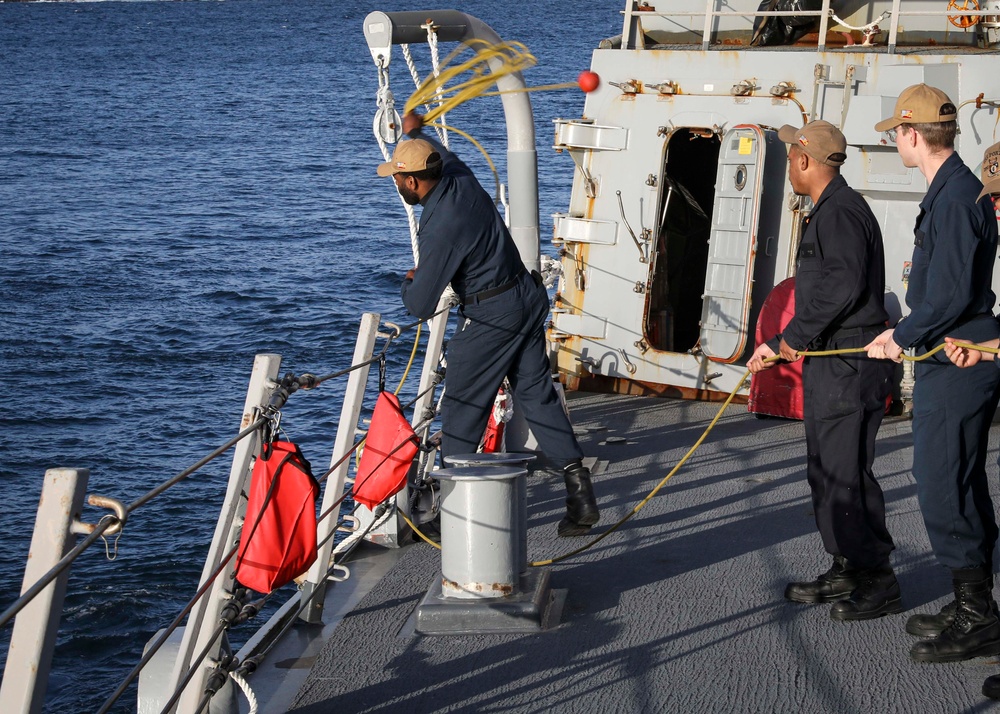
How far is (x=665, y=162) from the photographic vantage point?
8281 mm

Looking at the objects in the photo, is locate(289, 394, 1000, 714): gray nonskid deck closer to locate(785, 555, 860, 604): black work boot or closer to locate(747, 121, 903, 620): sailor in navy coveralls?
locate(785, 555, 860, 604): black work boot

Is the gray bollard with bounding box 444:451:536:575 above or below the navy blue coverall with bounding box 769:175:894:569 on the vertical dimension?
below

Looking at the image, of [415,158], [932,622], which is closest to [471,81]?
[415,158]

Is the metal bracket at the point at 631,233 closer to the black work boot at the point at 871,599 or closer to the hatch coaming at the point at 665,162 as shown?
the hatch coaming at the point at 665,162

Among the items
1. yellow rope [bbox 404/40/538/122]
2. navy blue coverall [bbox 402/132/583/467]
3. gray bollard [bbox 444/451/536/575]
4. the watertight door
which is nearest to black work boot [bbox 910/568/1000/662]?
gray bollard [bbox 444/451/536/575]

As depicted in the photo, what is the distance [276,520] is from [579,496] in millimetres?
2014

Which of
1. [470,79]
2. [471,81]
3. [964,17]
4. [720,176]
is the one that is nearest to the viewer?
[471,81]

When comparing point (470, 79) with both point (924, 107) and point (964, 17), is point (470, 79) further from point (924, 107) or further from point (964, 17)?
point (964, 17)

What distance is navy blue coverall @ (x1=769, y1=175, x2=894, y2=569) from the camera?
4148 millimetres

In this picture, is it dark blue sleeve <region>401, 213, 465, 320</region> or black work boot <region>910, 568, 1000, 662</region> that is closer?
black work boot <region>910, 568, 1000, 662</region>

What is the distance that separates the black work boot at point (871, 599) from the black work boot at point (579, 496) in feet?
4.04

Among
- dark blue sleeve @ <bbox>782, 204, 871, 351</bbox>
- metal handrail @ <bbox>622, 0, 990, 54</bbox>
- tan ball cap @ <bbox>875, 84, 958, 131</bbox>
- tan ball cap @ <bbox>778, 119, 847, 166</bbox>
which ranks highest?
metal handrail @ <bbox>622, 0, 990, 54</bbox>

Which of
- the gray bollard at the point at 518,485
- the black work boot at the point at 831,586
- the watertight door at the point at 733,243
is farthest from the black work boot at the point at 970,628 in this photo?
the watertight door at the point at 733,243

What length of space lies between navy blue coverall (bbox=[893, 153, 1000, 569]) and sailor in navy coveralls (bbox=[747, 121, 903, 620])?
26 centimetres
